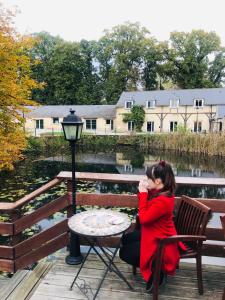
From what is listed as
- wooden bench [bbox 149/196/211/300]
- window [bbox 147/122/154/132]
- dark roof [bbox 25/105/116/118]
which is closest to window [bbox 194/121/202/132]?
window [bbox 147/122/154/132]

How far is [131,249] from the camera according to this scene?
301 cm

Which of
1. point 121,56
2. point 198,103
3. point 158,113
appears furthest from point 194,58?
point 158,113

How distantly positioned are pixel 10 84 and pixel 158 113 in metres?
30.3

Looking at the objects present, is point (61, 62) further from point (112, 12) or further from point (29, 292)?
point (29, 292)

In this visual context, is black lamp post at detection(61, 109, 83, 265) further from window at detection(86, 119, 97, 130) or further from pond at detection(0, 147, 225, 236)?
window at detection(86, 119, 97, 130)

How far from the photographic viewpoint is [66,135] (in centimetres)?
364

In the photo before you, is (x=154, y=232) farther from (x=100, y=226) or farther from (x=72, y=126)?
(x=72, y=126)

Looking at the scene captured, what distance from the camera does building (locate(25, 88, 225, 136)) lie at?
36938mm

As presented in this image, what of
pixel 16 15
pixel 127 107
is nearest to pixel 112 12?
pixel 127 107

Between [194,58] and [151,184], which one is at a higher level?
[194,58]

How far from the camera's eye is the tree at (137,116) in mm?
38750

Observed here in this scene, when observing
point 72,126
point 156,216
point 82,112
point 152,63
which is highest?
point 152,63

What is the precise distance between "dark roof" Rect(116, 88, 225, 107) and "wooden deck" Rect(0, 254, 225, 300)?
35.9 m

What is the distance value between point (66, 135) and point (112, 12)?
58.9 meters
